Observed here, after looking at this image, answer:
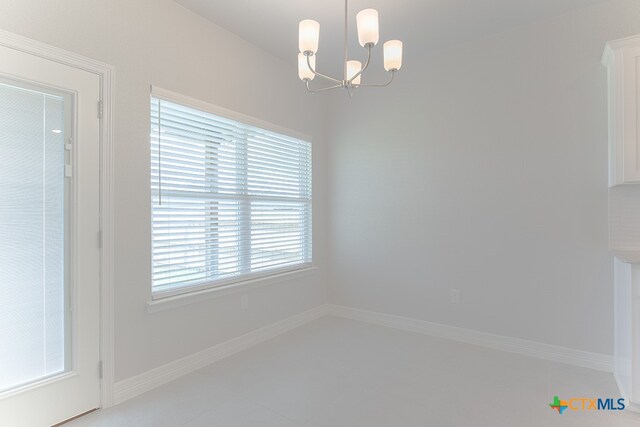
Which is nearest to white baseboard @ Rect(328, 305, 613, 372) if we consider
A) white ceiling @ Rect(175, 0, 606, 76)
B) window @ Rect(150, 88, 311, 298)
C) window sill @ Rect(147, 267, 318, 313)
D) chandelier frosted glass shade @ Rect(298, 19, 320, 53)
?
window sill @ Rect(147, 267, 318, 313)

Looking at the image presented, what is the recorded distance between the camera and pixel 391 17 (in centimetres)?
285

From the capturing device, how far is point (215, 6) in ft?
8.87

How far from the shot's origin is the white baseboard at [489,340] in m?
2.79

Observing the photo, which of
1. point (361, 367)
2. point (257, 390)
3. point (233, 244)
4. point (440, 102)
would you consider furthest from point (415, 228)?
point (257, 390)

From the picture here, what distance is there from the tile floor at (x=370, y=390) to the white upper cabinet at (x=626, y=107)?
158 centimetres

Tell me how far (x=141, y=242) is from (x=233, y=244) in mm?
865

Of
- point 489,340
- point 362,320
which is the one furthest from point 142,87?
point 489,340

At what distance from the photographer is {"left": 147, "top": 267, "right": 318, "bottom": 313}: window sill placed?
2.53 m

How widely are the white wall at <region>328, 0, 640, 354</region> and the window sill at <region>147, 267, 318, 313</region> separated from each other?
0.79 m

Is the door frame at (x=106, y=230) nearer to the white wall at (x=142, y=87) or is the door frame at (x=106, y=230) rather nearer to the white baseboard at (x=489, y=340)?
the white wall at (x=142, y=87)

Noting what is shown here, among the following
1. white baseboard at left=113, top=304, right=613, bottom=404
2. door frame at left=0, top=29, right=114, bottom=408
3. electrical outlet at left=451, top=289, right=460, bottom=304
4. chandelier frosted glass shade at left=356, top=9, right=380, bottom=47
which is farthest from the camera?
electrical outlet at left=451, top=289, right=460, bottom=304

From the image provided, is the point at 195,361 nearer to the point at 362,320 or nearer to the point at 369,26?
the point at 362,320

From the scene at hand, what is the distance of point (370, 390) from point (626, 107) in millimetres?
2711

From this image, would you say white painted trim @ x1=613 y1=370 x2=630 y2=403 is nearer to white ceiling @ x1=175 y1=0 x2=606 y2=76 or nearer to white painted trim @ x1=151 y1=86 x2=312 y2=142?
white ceiling @ x1=175 y1=0 x2=606 y2=76
